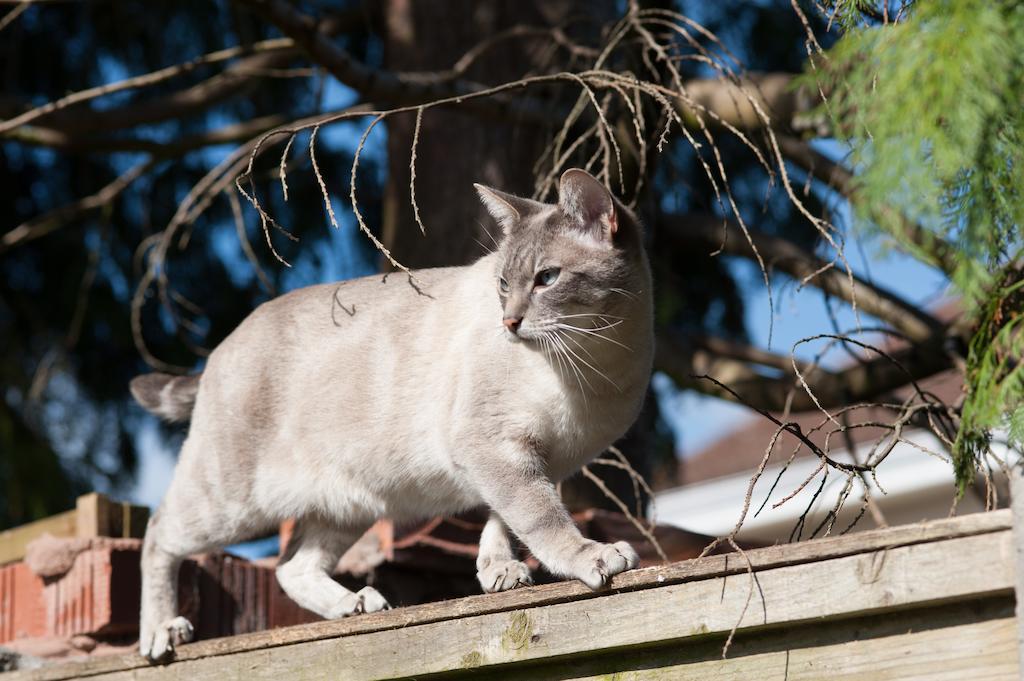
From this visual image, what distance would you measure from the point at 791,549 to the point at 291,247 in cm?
471

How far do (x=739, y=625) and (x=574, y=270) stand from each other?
1209 millimetres

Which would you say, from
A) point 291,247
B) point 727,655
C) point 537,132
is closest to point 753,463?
point 291,247

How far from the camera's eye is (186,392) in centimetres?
383

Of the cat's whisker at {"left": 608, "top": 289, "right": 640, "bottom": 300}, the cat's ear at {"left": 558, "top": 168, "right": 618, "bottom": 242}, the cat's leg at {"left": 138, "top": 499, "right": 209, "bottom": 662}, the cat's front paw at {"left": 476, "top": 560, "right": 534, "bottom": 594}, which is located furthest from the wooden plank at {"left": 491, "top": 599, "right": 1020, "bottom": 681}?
the cat's leg at {"left": 138, "top": 499, "right": 209, "bottom": 662}

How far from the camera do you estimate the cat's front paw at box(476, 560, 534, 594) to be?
2803 mm

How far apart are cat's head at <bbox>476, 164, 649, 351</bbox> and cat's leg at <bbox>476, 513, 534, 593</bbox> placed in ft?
1.85

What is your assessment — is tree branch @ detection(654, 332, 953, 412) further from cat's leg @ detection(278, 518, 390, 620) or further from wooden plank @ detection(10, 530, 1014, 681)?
wooden plank @ detection(10, 530, 1014, 681)

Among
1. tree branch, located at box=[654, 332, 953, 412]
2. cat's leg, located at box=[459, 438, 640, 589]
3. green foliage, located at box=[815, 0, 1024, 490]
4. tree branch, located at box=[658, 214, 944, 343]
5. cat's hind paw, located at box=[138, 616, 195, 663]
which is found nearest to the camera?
green foliage, located at box=[815, 0, 1024, 490]

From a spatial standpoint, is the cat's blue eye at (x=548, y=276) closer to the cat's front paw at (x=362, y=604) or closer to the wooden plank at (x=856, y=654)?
the cat's front paw at (x=362, y=604)

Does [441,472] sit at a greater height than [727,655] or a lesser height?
greater

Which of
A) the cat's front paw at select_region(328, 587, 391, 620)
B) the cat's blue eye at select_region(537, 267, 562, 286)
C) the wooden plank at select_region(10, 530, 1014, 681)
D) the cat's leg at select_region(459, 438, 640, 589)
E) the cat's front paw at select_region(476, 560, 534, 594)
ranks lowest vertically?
the wooden plank at select_region(10, 530, 1014, 681)

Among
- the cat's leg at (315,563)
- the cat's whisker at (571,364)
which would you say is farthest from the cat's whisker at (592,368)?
the cat's leg at (315,563)

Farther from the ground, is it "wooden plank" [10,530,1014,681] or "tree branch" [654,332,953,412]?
"tree branch" [654,332,953,412]

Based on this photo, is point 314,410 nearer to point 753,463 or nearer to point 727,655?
point 727,655
